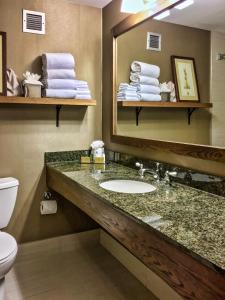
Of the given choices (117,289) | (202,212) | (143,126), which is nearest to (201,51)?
(143,126)

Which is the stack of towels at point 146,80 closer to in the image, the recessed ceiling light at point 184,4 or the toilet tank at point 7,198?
the recessed ceiling light at point 184,4

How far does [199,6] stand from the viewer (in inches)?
61.2

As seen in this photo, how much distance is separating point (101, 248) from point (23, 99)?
1.47m

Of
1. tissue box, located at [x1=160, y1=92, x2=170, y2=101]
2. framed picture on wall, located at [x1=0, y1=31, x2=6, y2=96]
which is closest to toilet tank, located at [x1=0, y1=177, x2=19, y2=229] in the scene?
framed picture on wall, located at [x1=0, y1=31, x2=6, y2=96]

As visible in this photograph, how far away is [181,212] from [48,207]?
1.50m

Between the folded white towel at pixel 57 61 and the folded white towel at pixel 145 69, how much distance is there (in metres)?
0.50

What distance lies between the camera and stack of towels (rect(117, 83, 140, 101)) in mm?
2148

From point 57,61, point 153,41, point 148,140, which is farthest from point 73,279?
point 153,41

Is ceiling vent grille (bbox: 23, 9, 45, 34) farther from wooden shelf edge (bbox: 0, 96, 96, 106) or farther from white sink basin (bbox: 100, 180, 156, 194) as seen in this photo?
white sink basin (bbox: 100, 180, 156, 194)

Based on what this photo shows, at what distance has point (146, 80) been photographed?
6.70 ft

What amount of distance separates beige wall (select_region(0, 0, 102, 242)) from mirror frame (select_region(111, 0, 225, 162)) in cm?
26

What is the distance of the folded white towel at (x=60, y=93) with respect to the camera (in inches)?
85.5

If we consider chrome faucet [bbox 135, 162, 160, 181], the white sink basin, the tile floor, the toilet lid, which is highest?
chrome faucet [bbox 135, 162, 160, 181]

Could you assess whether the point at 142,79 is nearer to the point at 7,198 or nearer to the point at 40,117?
the point at 40,117
